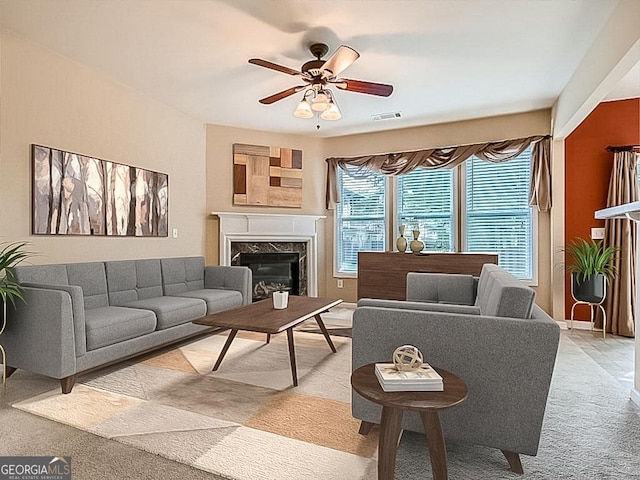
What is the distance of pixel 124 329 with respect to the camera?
3.01m

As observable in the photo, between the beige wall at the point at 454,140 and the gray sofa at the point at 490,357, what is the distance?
137 inches

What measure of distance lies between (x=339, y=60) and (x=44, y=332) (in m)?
2.86

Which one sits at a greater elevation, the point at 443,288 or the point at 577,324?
the point at 443,288

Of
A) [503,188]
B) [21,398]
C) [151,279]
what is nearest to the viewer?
[21,398]

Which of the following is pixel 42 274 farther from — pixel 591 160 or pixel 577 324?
pixel 591 160

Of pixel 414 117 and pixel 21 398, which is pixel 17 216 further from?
pixel 414 117

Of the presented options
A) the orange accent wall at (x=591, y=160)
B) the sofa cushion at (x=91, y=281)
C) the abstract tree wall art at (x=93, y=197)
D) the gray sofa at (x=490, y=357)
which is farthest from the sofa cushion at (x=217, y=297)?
the orange accent wall at (x=591, y=160)

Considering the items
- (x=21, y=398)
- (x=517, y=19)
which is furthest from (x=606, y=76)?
(x=21, y=398)

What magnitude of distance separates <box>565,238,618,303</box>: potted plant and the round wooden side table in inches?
140

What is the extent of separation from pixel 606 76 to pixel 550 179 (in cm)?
211

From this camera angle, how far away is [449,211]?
17.9 ft

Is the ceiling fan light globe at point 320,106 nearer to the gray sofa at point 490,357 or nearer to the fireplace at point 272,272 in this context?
the gray sofa at point 490,357

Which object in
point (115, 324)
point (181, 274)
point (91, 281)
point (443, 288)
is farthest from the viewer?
point (181, 274)

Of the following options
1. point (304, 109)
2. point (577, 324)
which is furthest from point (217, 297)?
point (577, 324)
